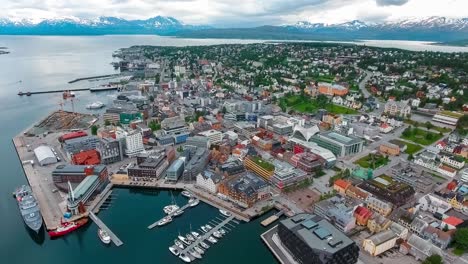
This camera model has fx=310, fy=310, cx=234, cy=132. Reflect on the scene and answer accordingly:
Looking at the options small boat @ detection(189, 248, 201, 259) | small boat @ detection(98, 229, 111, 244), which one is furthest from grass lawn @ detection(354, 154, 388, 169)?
small boat @ detection(98, 229, 111, 244)

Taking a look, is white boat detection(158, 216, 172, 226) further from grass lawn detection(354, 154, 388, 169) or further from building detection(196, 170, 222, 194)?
grass lawn detection(354, 154, 388, 169)

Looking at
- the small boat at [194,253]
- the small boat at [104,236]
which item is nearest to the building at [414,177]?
the small boat at [194,253]

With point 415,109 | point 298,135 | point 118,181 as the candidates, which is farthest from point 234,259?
point 415,109

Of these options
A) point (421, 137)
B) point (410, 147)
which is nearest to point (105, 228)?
point (410, 147)

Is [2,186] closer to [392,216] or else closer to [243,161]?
[243,161]

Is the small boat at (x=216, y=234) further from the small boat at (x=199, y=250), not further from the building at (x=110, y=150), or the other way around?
the building at (x=110, y=150)

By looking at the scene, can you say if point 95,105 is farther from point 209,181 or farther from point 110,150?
point 209,181
